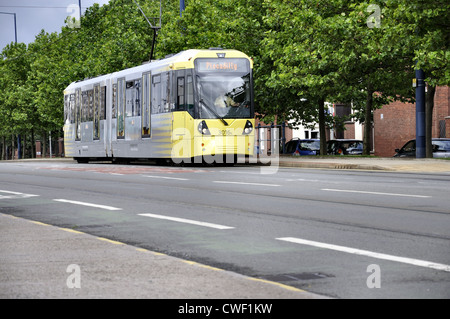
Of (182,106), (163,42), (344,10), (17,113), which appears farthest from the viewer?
(17,113)

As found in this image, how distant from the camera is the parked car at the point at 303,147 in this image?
4538 cm

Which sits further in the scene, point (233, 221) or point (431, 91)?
point (431, 91)

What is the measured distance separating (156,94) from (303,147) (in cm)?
1798

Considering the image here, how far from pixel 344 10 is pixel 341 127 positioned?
69.7 feet

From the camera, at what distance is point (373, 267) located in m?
6.55

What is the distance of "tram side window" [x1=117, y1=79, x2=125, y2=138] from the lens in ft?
106

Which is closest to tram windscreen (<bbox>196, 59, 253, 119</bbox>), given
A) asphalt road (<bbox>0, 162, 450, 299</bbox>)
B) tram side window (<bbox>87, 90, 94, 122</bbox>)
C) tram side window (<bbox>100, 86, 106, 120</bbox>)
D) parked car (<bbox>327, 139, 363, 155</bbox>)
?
tram side window (<bbox>100, 86, 106, 120</bbox>)

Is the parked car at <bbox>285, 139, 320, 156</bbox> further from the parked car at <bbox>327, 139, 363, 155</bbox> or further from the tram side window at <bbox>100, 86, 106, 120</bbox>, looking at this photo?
the tram side window at <bbox>100, 86, 106, 120</bbox>

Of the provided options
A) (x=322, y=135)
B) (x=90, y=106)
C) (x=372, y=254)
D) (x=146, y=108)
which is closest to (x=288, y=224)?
(x=372, y=254)

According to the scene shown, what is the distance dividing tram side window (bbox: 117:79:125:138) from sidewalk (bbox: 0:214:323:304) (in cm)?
2411

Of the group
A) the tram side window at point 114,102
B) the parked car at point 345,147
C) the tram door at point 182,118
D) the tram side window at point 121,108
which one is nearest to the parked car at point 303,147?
the parked car at point 345,147

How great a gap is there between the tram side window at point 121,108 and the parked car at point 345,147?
17.5 m

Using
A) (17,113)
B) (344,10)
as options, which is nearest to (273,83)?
(344,10)

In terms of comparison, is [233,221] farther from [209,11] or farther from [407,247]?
[209,11]
